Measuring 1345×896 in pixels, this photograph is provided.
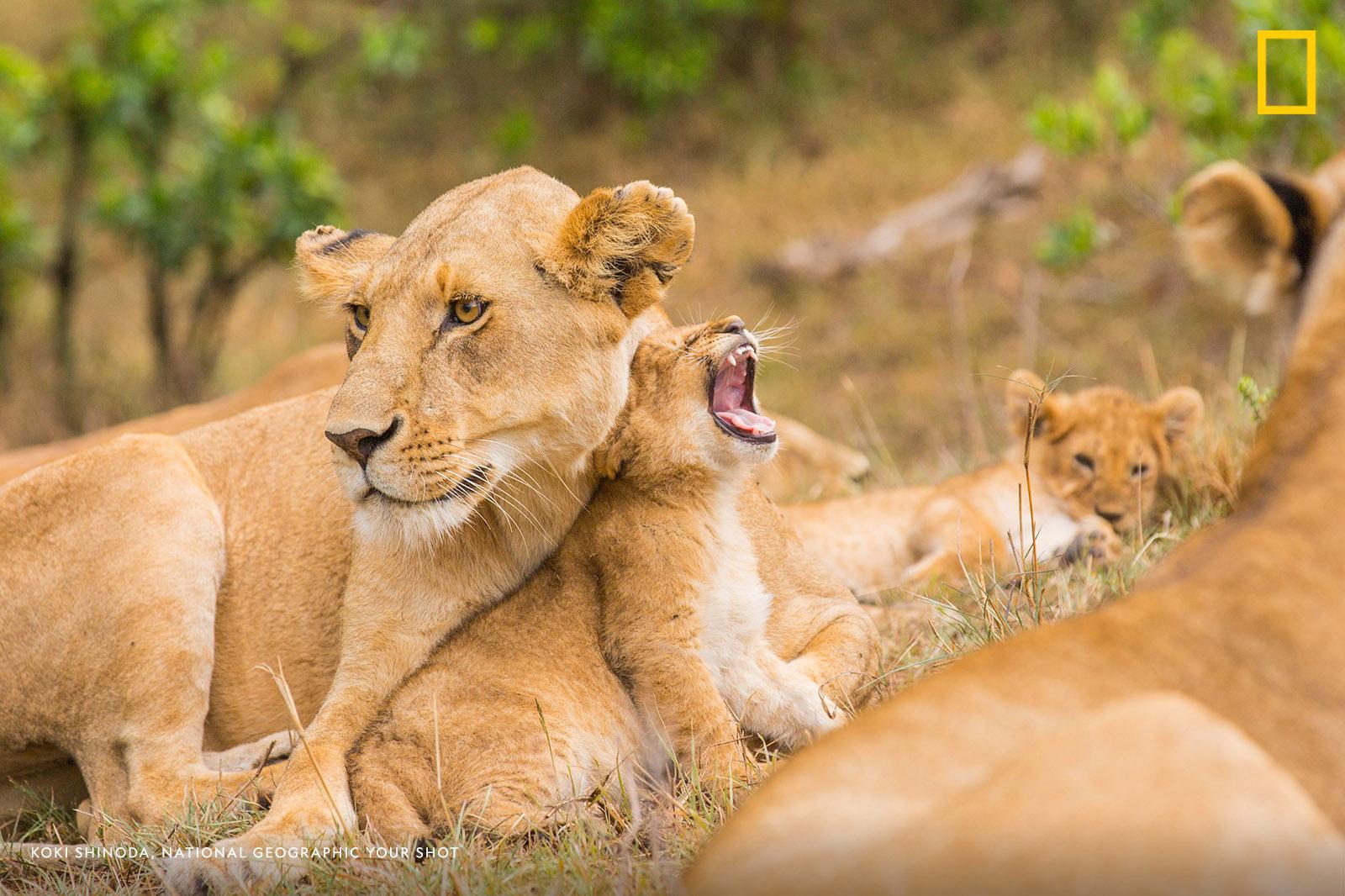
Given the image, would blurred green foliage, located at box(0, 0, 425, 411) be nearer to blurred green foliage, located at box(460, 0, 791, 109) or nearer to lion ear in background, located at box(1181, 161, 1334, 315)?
blurred green foliage, located at box(460, 0, 791, 109)

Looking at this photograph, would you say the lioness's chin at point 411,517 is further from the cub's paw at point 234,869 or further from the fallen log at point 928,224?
the fallen log at point 928,224

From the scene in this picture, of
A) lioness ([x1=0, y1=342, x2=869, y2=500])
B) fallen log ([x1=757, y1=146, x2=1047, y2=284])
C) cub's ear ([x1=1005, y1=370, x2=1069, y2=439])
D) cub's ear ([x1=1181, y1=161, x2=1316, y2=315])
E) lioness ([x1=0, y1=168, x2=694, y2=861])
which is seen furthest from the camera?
fallen log ([x1=757, y1=146, x2=1047, y2=284])

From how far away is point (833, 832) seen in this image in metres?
2.22

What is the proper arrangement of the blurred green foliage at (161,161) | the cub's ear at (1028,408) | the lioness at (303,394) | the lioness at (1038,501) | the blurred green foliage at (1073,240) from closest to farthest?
the lioness at (1038,501) < the cub's ear at (1028,408) < the lioness at (303,394) < the blurred green foliage at (1073,240) < the blurred green foliage at (161,161)

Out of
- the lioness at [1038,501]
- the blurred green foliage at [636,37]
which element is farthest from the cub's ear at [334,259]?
the blurred green foliage at [636,37]

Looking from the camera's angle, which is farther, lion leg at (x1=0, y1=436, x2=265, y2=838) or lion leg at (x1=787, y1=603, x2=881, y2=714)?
lion leg at (x1=0, y1=436, x2=265, y2=838)

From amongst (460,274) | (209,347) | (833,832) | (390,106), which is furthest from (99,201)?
(833,832)

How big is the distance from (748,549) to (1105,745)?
2.00 metres

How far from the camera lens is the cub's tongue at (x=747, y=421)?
13.8 ft

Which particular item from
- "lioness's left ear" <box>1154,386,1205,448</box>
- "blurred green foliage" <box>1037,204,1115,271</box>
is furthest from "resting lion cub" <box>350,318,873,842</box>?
"blurred green foliage" <box>1037,204,1115,271</box>

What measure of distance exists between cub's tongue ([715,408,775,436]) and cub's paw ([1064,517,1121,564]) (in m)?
1.57

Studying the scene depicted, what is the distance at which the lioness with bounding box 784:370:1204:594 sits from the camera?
5.61 m

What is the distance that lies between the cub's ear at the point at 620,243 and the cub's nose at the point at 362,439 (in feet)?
2.08

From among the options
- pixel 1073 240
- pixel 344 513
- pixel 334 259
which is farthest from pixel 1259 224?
pixel 1073 240
